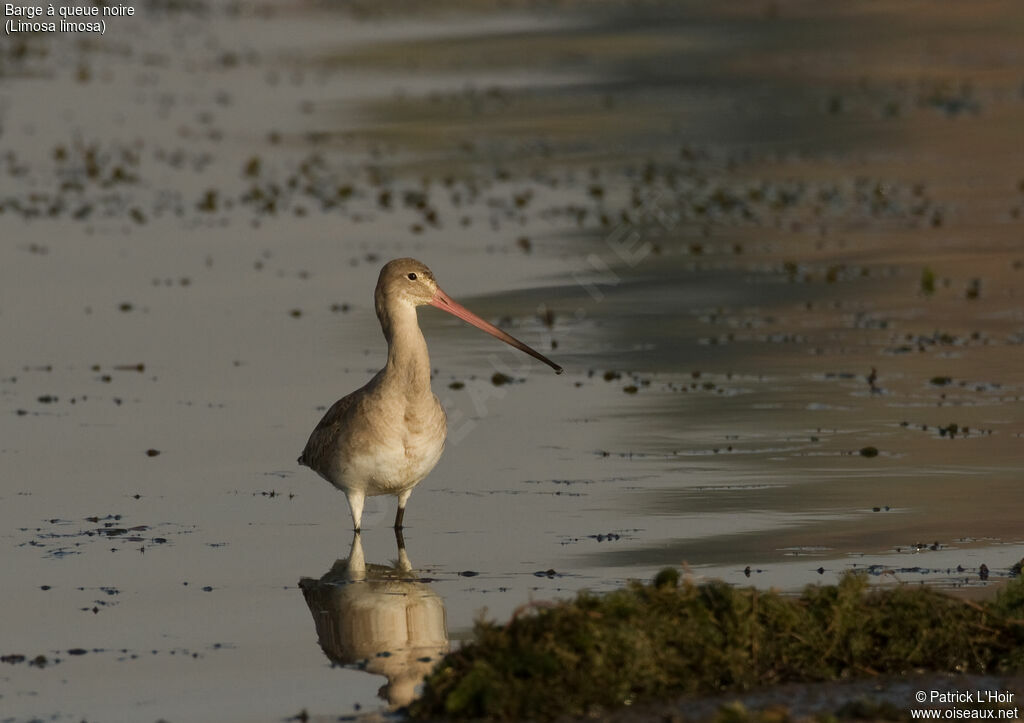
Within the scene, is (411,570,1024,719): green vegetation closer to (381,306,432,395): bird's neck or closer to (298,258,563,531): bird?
(298,258,563,531): bird

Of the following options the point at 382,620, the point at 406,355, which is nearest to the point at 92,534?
the point at 406,355

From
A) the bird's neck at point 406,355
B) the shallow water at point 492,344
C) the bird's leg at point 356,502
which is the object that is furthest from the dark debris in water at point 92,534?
the bird's neck at point 406,355

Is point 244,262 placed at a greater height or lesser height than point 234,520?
greater

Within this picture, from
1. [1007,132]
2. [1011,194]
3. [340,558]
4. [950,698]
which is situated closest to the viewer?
[950,698]

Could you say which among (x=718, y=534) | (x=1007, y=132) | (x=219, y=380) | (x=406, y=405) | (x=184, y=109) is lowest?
(x=718, y=534)

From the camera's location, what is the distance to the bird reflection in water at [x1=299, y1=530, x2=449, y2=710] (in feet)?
26.1

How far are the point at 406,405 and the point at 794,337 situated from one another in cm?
637

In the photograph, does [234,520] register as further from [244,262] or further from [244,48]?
[244,48]

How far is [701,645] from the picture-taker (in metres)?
7.43

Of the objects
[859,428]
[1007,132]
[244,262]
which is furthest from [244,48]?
[859,428]

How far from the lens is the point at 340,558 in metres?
9.90

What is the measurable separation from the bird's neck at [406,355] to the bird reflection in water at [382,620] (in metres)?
0.91

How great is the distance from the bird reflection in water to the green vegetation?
48cm

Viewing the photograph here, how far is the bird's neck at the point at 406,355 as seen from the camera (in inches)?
395
